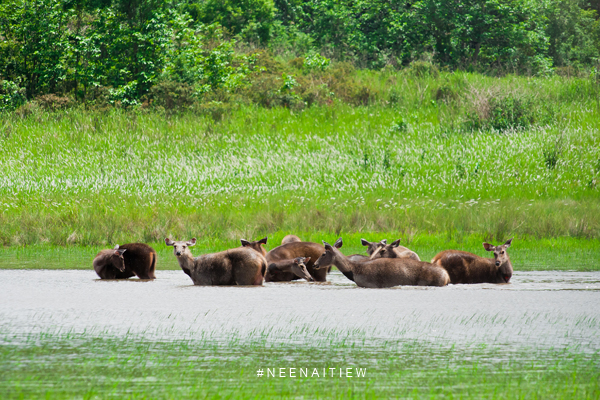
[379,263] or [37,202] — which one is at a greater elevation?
[379,263]

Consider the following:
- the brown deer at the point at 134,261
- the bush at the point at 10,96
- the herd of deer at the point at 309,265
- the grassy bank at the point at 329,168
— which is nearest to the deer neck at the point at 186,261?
the herd of deer at the point at 309,265

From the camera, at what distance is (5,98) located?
3750 centimetres

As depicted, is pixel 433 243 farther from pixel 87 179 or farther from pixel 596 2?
pixel 596 2

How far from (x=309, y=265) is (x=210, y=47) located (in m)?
31.0

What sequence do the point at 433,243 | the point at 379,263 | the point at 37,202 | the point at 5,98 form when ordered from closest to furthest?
the point at 379,263, the point at 433,243, the point at 37,202, the point at 5,98

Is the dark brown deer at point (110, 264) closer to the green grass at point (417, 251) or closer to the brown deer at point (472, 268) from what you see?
the green grass at point (417, 251)

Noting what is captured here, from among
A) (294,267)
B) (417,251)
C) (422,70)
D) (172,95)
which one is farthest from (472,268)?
(422,70)

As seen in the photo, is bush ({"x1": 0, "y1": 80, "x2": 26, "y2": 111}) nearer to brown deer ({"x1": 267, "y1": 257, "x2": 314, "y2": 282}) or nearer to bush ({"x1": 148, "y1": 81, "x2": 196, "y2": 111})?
bush ({"x1": 148, "y1": 81, "x2": 196, "y2": 111})

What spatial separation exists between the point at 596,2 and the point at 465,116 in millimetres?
44229

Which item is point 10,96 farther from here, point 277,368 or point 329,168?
point 277,368

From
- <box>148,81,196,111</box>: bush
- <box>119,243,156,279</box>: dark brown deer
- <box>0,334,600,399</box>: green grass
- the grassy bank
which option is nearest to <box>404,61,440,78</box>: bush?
the grassy bank

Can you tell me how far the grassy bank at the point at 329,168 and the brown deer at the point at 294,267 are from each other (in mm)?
6695

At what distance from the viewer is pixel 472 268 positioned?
12.9m

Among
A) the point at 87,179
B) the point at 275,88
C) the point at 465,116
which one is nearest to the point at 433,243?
the point at 87,179
